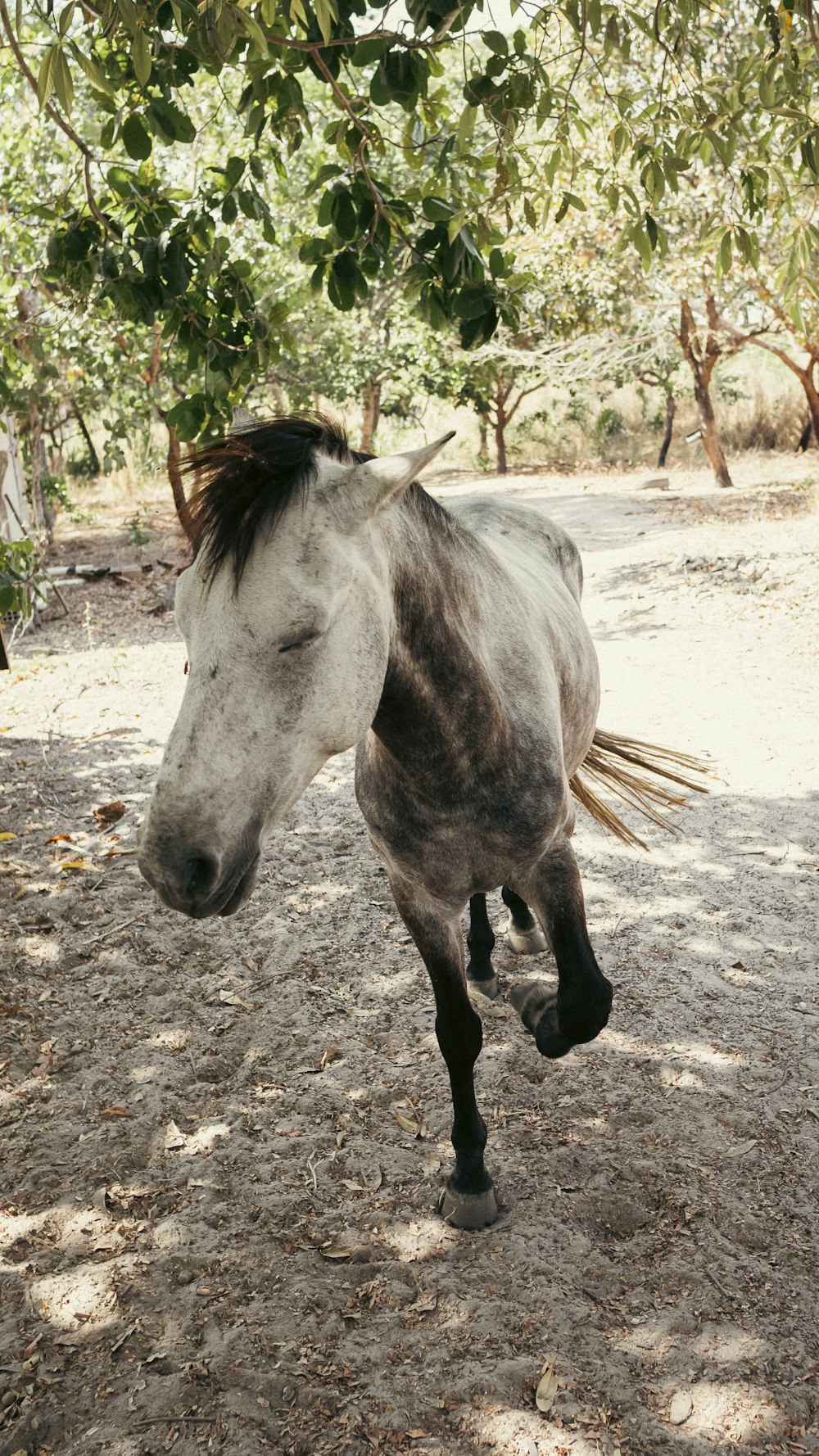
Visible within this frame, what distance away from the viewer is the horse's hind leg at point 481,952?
3.78 m

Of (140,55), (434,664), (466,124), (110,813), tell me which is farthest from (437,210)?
(110,813)

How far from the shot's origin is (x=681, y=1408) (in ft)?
6.72

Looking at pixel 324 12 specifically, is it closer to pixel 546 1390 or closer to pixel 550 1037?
pixel 550 1037

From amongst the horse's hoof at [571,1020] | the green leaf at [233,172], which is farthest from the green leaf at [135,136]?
the horse's hoof at [571,1020]

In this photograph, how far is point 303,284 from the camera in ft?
38.8

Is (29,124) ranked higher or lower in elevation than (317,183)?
higher

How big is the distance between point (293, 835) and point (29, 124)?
9.29m

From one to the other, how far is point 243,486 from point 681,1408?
2091 mm

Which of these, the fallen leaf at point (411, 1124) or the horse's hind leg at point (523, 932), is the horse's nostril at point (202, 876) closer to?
the fallen leaf at point (411, 1124)

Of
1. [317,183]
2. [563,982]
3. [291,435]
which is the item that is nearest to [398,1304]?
[563,982]

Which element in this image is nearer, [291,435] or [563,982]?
[291,435]

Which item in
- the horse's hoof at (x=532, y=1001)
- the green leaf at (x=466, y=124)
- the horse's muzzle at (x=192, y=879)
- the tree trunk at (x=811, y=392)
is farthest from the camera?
the tree trunk at (x=811, y=392)

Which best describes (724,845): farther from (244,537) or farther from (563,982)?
(244,537)

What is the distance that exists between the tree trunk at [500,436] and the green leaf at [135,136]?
79.0 ft
